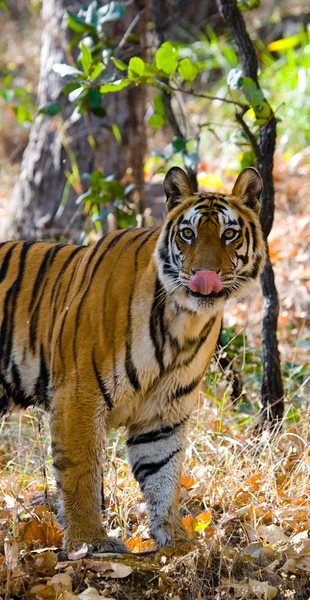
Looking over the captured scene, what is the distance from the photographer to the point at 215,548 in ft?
11.4

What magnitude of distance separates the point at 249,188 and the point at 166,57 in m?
0.93

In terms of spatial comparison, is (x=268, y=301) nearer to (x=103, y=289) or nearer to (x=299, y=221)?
(x=103, y=289)

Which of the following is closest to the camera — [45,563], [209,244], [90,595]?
[90,595]

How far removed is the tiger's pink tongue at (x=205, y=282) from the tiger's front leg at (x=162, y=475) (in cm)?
76

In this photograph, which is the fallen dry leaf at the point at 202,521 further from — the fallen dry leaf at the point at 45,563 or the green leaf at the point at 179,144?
the green leaf at the point at 179,144

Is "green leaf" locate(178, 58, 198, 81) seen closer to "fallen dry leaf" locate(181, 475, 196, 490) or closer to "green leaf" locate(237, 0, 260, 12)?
"green leaf" locate(237, 0, 260, 12)

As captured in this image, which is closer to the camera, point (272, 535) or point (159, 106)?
point (272, 535)

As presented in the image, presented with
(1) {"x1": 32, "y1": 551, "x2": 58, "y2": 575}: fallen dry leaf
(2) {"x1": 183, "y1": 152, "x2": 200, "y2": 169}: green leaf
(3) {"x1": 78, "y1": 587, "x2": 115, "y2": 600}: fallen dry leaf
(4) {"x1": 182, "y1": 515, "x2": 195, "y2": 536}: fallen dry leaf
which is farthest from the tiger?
(2) {"x1": 183, "y1": 152, "x2": 200, "y2": 169}: green leaf

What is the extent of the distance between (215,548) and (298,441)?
126 cm

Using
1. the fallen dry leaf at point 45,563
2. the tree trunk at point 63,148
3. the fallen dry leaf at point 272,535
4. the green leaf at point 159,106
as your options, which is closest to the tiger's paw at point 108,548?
the fallen dry leaf at point 45,563

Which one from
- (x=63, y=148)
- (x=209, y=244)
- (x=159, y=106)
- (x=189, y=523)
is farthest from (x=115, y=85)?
(x=63, y=148)

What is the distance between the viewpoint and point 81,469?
3402 millimetres

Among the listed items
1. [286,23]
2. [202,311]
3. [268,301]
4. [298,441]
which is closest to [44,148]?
[268,301]

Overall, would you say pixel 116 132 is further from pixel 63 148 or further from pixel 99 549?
pixel 99 549
